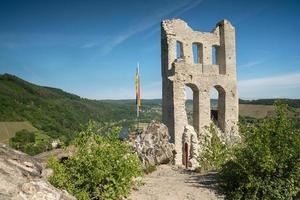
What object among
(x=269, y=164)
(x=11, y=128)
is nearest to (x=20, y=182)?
(x=269, y=164)

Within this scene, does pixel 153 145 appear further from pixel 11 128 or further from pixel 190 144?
pixel 11 128

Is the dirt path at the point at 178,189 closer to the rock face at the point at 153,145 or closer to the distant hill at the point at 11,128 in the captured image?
the rock face at the point at 153,145

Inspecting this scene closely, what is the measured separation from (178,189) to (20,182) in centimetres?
635

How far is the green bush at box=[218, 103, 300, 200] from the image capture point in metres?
11.4

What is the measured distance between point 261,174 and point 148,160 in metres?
7.63

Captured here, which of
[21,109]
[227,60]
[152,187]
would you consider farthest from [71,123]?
[152,187]

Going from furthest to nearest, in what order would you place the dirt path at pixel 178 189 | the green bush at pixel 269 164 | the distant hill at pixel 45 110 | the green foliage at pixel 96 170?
the distant hill at pixel 45 110 < the dirt path at pixel 178 189 < the green bush at pixel 269 164 < the green foliage at pixel 96 170

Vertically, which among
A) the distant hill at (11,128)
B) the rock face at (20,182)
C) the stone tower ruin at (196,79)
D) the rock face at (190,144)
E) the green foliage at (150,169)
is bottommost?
the distant hill at (11,128)

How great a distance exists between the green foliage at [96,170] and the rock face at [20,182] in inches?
63.5

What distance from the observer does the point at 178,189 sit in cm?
1257

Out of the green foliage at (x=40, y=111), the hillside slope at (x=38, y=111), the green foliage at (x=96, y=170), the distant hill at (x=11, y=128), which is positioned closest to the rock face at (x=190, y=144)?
the green foliage at (x=96, y=170)

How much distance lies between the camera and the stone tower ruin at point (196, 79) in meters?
21.8

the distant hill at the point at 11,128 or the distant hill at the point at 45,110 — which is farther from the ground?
the distant hill at the point at 45,110

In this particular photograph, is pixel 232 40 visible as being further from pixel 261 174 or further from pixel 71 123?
pixel 71 123
